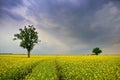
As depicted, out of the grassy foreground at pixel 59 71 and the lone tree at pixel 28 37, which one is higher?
the lone tree at pixel 28 37

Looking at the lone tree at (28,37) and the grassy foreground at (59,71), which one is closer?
the grassy foreground at (59,71)

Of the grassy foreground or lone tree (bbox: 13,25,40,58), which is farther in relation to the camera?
lone tree (bbox: 13,25,40,58)

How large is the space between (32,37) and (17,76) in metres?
62.3

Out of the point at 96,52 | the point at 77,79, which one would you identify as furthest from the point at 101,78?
the point at 96,52

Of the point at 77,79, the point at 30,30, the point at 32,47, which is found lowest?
the point at 77,79

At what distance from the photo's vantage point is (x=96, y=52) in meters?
151

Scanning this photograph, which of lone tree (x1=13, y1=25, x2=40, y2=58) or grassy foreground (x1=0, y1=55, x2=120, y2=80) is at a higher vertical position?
lone tree (x1=13, y1=25, x2=40, y2=58)

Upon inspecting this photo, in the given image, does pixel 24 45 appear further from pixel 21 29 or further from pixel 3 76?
pixel 3 76

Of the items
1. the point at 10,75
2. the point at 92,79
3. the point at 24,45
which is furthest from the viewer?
the point at 24,45

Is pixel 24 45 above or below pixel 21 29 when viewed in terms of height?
below

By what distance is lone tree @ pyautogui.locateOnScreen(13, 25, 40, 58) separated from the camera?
7735cm

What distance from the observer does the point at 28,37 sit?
255 feet

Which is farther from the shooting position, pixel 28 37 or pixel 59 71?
pixel 28 37

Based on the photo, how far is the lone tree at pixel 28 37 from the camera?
7735cm
